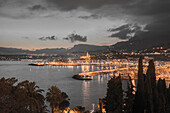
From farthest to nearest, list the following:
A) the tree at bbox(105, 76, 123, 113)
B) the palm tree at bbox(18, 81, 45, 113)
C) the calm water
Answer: the calm water < the tree at bbox(105, 76, 123, 113) < the palm tree at bbox(18, 81, 45, 113)

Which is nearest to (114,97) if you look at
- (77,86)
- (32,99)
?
(32,99)

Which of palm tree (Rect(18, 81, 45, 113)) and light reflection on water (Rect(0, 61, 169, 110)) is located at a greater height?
palm tree (Rect(18, 81, 45, 113))

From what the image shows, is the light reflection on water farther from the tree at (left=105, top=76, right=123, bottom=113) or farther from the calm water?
the tree at (left=105, top=76, right=123, bottom=113)

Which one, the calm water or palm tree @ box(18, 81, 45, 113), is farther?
the calm water

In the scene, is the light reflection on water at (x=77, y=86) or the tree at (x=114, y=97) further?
the light reflection on water at (x=77, y=86)

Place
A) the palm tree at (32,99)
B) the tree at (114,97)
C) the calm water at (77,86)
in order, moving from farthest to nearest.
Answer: the calm water at (77,86) < the tree at (114,97) < the palm tree at (32,99)

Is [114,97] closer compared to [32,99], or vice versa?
[32,99]

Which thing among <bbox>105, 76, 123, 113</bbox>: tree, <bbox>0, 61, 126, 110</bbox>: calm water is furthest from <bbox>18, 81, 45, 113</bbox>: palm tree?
<bbox>0, 61, 126, 110</bbox>: calm water

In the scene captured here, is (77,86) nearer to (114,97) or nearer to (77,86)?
(77,86)

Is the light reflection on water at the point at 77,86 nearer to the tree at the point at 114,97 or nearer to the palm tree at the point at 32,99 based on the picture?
the tree at the point at 114,97

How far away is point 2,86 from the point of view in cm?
1051

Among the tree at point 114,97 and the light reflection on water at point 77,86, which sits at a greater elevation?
the tree at point 114,97

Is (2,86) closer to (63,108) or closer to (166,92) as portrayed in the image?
(63,108)

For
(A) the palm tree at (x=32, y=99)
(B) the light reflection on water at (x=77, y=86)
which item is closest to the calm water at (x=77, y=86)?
(B) the light reflection on water at (x=77, y=86)
